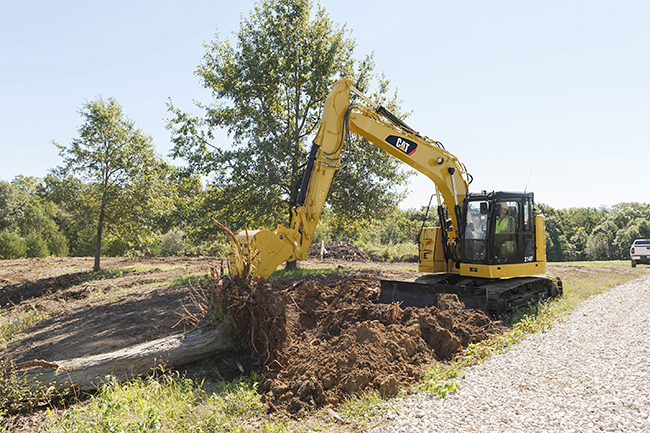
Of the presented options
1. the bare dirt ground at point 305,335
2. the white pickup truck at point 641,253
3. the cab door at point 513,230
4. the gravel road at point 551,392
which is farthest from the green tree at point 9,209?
the white pickup truck at point 641,253

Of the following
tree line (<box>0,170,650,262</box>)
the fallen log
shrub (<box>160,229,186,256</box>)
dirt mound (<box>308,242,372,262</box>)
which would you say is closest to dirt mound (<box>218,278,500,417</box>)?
the fallen log

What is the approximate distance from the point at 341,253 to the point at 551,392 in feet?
63.8

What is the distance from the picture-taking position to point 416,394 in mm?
4496

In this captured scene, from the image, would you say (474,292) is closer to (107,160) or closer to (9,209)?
(107,160)

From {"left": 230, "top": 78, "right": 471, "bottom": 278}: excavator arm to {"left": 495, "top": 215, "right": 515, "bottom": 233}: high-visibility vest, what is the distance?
85cm

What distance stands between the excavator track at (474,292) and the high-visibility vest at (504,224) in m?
1.08

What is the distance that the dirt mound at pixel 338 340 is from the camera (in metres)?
4.70

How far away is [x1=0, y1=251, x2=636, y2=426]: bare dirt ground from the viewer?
481 cm

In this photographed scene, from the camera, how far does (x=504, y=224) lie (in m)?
8.10

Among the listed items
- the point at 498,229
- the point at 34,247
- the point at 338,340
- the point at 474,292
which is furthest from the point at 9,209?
the point at 498,229

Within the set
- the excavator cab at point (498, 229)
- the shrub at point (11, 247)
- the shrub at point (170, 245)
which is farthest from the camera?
the shrub at point (170, 245)

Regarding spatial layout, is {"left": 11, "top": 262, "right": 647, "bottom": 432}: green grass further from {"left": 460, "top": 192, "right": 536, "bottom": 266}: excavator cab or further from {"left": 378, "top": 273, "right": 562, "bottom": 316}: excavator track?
{"left": 460, "top": 192, "right": 536, "bottom": 266}: excavator cab

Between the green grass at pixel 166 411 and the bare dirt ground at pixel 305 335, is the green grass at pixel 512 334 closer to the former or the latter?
the bare dirt ground at pixel 305 335

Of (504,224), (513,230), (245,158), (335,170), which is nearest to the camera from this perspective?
(335,170)
